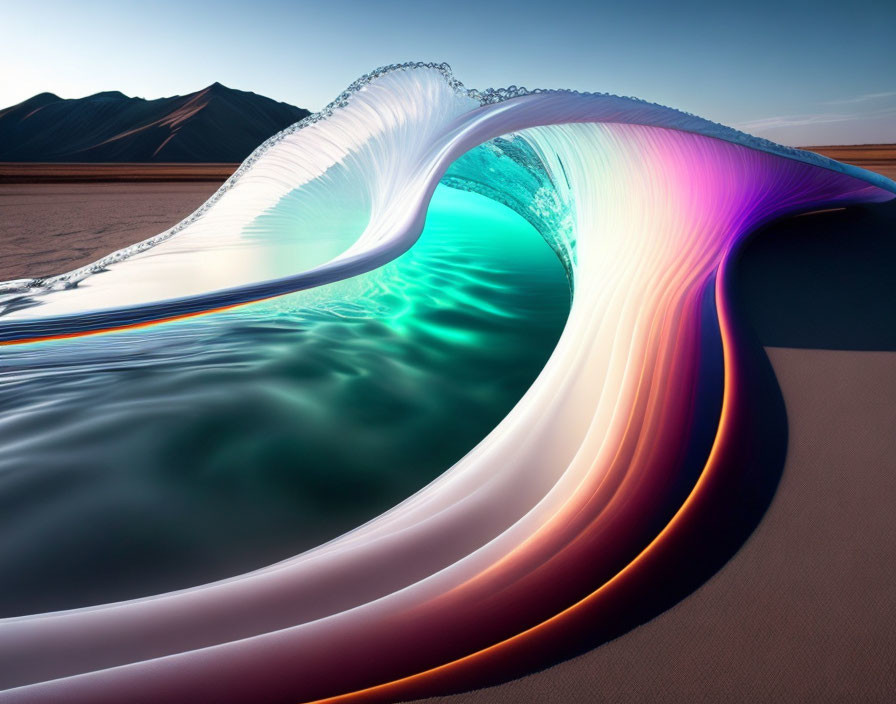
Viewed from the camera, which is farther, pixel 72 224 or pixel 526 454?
pixel 72 224

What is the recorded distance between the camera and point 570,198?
12.3ft

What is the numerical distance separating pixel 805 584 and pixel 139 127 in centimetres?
6548

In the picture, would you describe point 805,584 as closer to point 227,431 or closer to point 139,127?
point 227,431

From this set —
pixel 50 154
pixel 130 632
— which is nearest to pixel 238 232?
pixel 130 632

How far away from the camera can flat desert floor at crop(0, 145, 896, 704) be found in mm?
834

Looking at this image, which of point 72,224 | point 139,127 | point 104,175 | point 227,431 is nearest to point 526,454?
point 227,431

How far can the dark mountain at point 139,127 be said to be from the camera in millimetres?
47562

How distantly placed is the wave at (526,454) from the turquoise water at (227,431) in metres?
0.28

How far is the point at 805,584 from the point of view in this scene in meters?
1.01

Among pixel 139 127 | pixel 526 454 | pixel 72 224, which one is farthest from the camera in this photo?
pixel 139 127

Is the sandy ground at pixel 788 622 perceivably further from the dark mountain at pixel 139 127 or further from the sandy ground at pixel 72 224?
the dark mountain at pixel 139 127

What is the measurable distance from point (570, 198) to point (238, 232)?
93.8 inches

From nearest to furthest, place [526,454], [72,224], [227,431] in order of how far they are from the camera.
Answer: [526,454], [227,431], [72,224]

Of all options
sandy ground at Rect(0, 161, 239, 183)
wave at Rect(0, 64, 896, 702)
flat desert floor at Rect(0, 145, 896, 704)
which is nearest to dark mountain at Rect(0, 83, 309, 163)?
sandy ground at Rect(0, 161, 239, 183)
